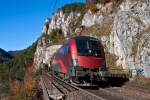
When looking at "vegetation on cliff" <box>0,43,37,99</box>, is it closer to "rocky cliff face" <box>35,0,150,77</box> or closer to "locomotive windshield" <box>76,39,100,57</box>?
"rocky cliff face" <box>35,0,150,77</box>

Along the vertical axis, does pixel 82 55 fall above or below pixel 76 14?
below

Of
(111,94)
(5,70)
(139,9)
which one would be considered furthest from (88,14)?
(5,70)

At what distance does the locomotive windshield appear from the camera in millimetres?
23625

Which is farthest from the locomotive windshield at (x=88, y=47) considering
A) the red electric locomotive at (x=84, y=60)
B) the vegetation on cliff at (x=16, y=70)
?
the vegetation on cliff at (x=16, y=70)

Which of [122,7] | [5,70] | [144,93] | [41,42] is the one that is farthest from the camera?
[5,70]

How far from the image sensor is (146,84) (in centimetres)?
2348

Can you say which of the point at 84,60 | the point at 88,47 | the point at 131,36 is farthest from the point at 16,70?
the point at 84,60

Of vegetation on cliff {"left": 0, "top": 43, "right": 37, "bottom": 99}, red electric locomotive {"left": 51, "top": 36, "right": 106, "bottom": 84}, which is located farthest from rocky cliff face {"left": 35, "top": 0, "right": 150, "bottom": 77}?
vegetation on cliff {"left": 0, "top": 43, "right": 37, "bottom": 99}

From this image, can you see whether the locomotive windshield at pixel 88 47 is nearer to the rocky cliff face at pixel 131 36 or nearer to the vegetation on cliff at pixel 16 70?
the rocky cliff face at pixel 131 36

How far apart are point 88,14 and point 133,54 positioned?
1200 inches

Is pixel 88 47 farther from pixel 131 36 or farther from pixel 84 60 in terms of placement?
pixel 131 36

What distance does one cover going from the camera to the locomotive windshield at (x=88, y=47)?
2362 cm

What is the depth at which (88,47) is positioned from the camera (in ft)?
78.6

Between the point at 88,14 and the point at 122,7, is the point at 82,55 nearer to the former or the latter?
the point at 122,7
